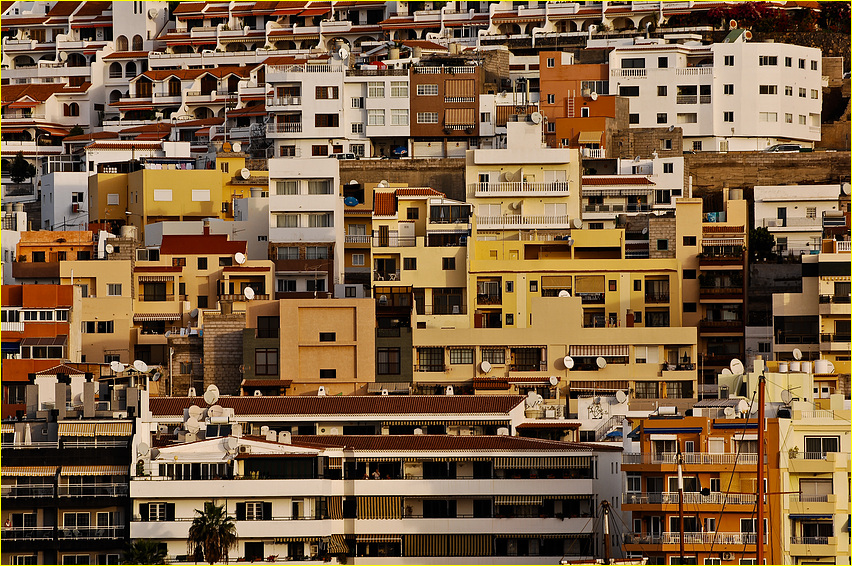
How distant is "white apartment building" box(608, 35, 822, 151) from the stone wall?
85.2 feet

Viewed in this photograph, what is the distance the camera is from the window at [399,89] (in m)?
86.2

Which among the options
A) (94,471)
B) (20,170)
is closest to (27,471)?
(94,471)

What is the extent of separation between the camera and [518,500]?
5591 cm

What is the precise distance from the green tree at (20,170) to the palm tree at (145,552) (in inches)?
1617

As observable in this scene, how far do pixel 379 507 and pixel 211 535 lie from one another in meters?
5.34

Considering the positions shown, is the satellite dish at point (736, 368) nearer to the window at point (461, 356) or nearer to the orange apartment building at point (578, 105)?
the window at point (461, 356)

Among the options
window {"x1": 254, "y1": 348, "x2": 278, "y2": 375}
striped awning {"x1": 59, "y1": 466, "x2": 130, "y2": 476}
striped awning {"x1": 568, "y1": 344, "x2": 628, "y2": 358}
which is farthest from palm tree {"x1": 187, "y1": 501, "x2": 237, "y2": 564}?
striped awning {"x1": 568, "y1": 344, "x2": 628, "y2": 358}

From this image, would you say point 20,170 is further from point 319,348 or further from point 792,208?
point 792,208

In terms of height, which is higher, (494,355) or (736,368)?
(494,355)

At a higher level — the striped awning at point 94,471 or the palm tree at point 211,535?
the striped awning at point 94,471

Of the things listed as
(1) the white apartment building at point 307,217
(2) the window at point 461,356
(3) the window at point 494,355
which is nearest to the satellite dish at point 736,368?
(3) the window at point 494,355

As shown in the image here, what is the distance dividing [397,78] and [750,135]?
592 inches

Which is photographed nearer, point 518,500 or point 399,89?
point 518,500

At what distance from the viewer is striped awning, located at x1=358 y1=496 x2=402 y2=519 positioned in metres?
55.7
